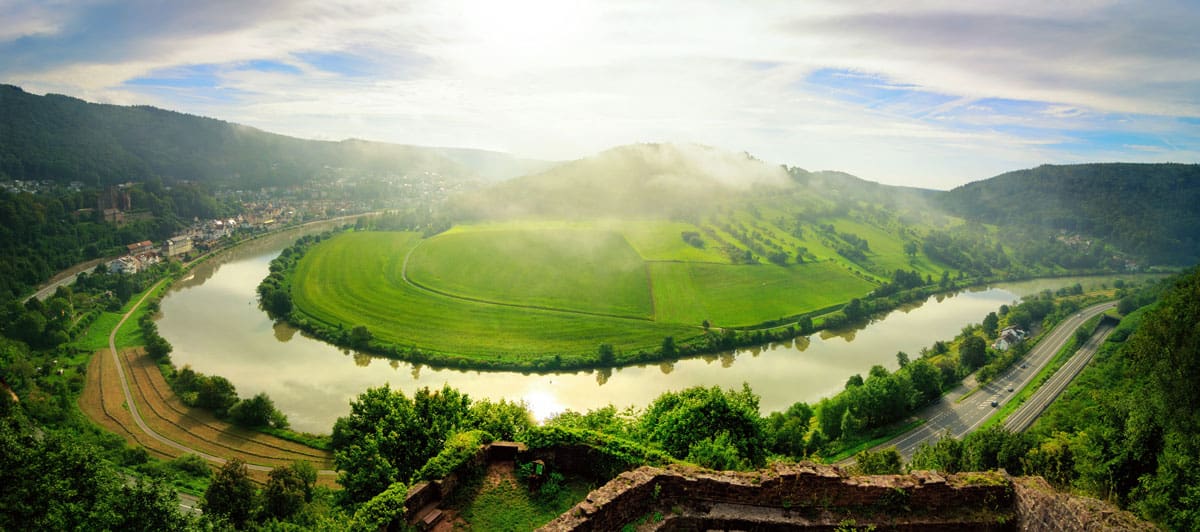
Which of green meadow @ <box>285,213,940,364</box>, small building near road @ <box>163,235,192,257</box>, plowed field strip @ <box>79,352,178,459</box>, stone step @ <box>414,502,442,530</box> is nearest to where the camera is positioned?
stone step @ <box>414,502,442,530</box>

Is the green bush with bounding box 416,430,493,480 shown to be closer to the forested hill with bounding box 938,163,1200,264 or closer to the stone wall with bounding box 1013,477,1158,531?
the stone wall with bounding box 1013,477,1158,531

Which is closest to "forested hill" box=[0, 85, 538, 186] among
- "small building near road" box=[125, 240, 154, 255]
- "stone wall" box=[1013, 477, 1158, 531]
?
"small building near road" box=[125, 240, 154, 255]

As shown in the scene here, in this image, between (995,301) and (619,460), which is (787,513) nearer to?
(619,460)

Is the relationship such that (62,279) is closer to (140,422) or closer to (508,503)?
(140,422)

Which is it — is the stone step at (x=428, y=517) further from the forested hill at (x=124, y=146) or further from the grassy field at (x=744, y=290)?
the forested hill at (x=124, y=146)

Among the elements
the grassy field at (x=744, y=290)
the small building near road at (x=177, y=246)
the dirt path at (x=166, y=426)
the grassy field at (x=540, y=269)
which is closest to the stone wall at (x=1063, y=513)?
the dirt path at (x=166, y=426)

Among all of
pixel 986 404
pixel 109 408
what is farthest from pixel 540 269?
pixel 986 404

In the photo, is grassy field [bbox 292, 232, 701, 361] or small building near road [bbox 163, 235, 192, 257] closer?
grassy field [bbox 292, 232, 701, 361]

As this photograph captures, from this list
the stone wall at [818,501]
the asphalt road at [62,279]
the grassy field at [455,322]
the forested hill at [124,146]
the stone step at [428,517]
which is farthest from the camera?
the forested hill at [124,146]
